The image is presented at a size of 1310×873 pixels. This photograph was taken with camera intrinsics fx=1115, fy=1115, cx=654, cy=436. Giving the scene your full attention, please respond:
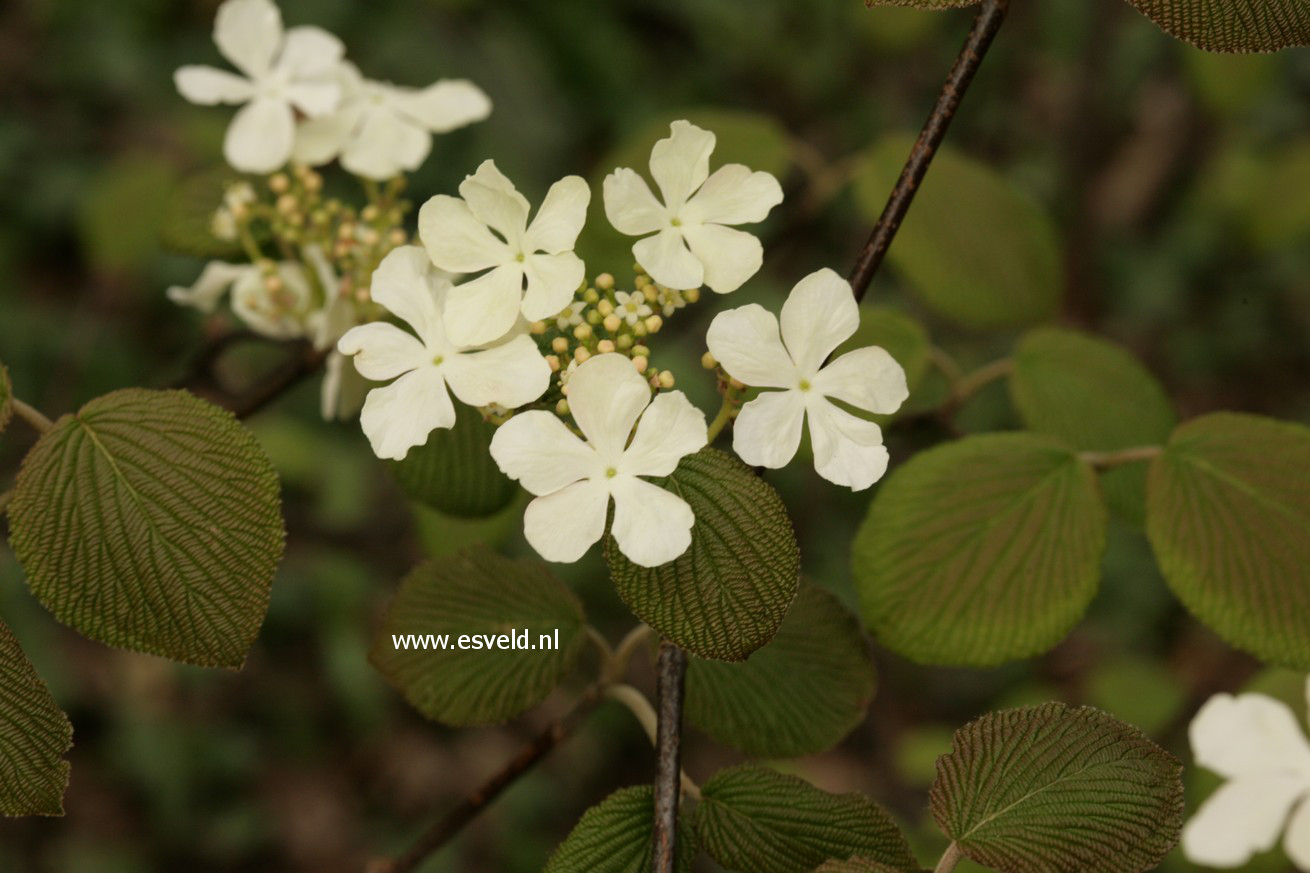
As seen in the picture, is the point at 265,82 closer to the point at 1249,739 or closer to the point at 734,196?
the point at 734,196

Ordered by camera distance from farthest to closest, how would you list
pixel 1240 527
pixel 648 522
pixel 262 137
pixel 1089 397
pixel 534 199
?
pixel 534 199, pixel 1089 397, pixel 262 137, pixel 1240 527, pixel 648 522

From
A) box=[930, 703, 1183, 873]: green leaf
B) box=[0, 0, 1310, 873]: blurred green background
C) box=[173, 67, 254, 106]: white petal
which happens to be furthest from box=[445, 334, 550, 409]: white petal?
box=[0, 0, 1310, 873]: blurred green background

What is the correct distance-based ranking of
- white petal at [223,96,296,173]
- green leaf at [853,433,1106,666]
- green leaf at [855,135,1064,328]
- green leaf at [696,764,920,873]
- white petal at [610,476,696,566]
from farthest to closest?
green leaf at [855,135,1064,328] → white petal at [223,96,296,173] → green leaf at [853,433,1106,666] → green leaf at [696,764,920,873] → white petal at [610,476,696,566]

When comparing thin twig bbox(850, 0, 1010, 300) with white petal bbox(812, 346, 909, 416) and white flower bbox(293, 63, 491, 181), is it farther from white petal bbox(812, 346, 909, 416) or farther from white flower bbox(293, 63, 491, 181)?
white flower bbox(293, 63, 491, 181)

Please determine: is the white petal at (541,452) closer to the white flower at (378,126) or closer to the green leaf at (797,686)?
the green leaf at (797,686)

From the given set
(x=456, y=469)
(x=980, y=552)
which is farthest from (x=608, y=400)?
(x=980, y=552)
